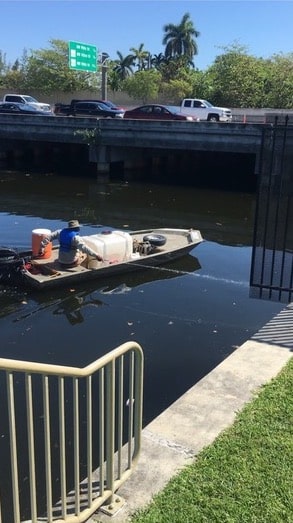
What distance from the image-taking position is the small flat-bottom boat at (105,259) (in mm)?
10242

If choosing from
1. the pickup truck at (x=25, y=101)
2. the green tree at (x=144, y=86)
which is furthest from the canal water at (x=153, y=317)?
the green tree at (x=144, y=86)

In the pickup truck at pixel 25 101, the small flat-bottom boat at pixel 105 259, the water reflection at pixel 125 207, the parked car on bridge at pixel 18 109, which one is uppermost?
the pickup truck at pixel 25 101

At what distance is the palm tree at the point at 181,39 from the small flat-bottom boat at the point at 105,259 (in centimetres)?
8108

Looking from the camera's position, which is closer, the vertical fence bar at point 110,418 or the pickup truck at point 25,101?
the vertical fence bar at point 110,418

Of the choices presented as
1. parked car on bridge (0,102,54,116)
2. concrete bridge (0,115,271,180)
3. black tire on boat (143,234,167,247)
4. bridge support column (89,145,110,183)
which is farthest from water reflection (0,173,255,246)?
parked car on bridge (0,102,54,116)

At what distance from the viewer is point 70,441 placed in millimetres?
5609

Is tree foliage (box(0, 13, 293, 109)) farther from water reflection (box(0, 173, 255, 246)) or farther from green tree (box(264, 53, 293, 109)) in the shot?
water reflection (box(0, 173, 255, 246))

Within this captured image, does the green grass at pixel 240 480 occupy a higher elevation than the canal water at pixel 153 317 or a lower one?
higher

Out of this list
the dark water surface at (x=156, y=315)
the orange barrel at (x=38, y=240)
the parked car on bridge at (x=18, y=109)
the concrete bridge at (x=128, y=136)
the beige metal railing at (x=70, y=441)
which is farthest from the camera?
the parked car on bridge at (x=18, y=109)

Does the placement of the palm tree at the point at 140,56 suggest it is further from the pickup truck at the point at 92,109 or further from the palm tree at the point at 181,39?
the pickup truck at the point at 92,109

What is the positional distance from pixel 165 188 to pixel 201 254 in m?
13.0

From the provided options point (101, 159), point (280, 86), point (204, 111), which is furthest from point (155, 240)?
point (280, 86)

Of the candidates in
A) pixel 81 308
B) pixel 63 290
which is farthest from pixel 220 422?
pixel 63 290

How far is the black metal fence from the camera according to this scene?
7.54 meters
